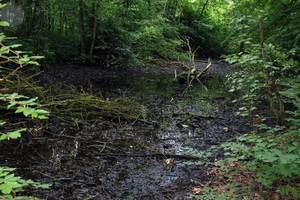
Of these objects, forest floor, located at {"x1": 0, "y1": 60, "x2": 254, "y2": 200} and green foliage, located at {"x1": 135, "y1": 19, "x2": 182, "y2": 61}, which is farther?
green foliage, located at {"x1": 135, "y1": 19, "x2": 182, "y2": 61}

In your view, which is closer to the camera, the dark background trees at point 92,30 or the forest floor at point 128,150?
the forest floor at point 128,150

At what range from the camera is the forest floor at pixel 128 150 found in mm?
3893

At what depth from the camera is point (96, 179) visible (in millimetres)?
4055

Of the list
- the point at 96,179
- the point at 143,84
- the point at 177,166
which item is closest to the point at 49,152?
the point at 96,179

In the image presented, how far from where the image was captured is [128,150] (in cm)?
516

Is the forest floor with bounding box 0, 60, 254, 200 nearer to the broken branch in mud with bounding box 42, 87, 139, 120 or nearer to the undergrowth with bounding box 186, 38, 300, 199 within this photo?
the broken branch in mud with bounding box 42, 87, 139, 120

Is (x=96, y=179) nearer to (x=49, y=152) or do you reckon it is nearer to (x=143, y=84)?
(x=49, y=152)

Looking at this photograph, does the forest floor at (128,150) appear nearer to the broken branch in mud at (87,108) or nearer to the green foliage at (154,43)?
the broken branch in mud at (87,108)

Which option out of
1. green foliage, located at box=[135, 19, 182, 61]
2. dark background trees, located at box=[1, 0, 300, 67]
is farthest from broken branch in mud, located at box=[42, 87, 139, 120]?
green foliage, located at box=[135, 19, 182, 61]

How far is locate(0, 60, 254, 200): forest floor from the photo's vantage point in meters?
3.89

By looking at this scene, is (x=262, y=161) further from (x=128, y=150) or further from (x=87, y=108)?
(x=87, y=108)

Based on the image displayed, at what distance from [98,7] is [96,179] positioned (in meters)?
10.5

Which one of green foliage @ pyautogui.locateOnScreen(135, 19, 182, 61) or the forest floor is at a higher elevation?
green foliage @ pyautogui.locateOnScreen(135, 19, 182, 61)

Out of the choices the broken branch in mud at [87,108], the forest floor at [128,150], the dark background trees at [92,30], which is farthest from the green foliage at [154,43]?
the broken branch in mud at [87,108]
